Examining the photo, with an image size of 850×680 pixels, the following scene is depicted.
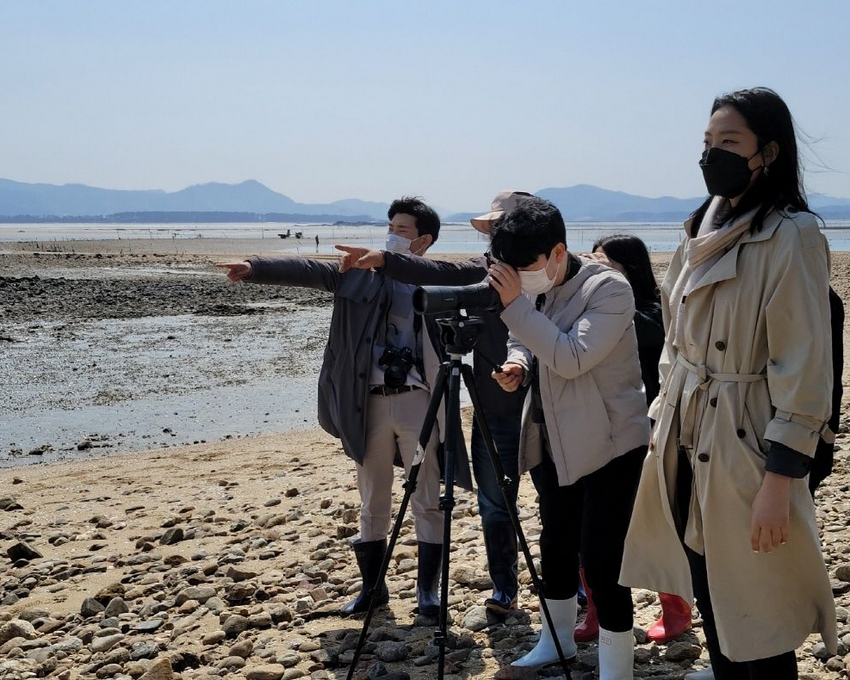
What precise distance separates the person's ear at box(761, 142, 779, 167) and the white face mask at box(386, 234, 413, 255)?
2035 mm

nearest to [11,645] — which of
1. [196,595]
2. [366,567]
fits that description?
[196,595]

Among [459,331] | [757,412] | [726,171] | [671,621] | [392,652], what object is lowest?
[392,652]

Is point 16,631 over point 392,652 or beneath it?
beneath

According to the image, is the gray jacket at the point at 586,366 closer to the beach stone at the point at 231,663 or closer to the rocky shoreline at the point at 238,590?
the rocky shoreline at the point at 238,590

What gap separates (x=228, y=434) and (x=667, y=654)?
7.23m

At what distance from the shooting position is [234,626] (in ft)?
14.9

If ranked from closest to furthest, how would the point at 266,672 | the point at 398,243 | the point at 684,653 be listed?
the point at 684,653 < the point at 266,672 < the point at 398,243

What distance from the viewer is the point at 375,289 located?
4.45 metres

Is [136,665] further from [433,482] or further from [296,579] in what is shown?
[433,482]

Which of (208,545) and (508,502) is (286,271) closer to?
(508,502)

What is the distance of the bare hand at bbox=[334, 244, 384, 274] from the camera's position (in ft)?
12.9

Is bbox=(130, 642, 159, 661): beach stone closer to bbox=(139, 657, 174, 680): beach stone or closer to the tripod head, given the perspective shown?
bbox=(139, 657, 174, 680): beach stone

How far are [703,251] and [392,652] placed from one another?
2271 millimetres

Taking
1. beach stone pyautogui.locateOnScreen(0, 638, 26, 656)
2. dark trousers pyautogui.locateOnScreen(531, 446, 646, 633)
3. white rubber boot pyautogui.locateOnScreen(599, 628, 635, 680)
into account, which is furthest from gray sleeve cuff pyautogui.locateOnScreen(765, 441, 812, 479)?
beach stone pyautogui.locateOnScreen(0, 638, 26, 656)
